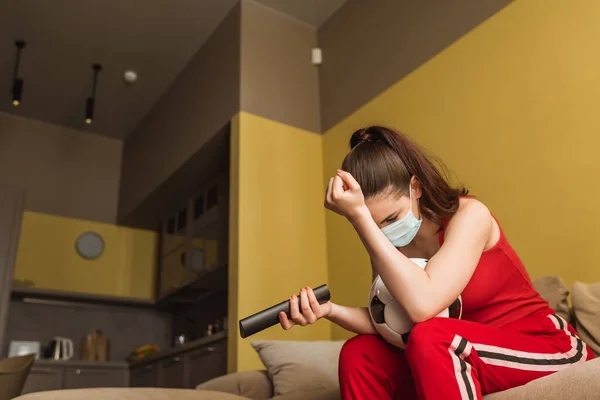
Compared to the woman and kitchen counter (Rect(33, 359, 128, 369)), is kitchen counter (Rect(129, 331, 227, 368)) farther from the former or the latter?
the woman

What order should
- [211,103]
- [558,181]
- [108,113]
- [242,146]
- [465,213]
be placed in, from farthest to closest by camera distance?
[108,113]
[211,103]
[242,146]
[558,181]
[465,213]

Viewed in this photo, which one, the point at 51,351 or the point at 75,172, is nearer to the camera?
the point at 51,351

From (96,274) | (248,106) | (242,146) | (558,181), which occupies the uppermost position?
(248,106)

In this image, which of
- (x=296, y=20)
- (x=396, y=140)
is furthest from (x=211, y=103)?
(x=396, y=140)

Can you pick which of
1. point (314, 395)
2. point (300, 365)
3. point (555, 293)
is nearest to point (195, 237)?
point (300, 365)

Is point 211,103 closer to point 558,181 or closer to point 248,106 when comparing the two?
point 248,106

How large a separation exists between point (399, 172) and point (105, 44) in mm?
3550

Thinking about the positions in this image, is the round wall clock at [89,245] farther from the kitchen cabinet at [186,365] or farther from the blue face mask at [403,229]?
the blue face mask at [403,229]

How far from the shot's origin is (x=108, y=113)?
206 inches

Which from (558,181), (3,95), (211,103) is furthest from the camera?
(3,95)

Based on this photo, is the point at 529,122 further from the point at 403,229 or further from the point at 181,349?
the point at 181,349

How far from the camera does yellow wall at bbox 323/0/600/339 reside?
2.27 m

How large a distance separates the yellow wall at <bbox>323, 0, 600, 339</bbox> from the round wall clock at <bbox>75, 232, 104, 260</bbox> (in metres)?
2.85

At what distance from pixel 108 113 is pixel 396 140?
14.0 feet
